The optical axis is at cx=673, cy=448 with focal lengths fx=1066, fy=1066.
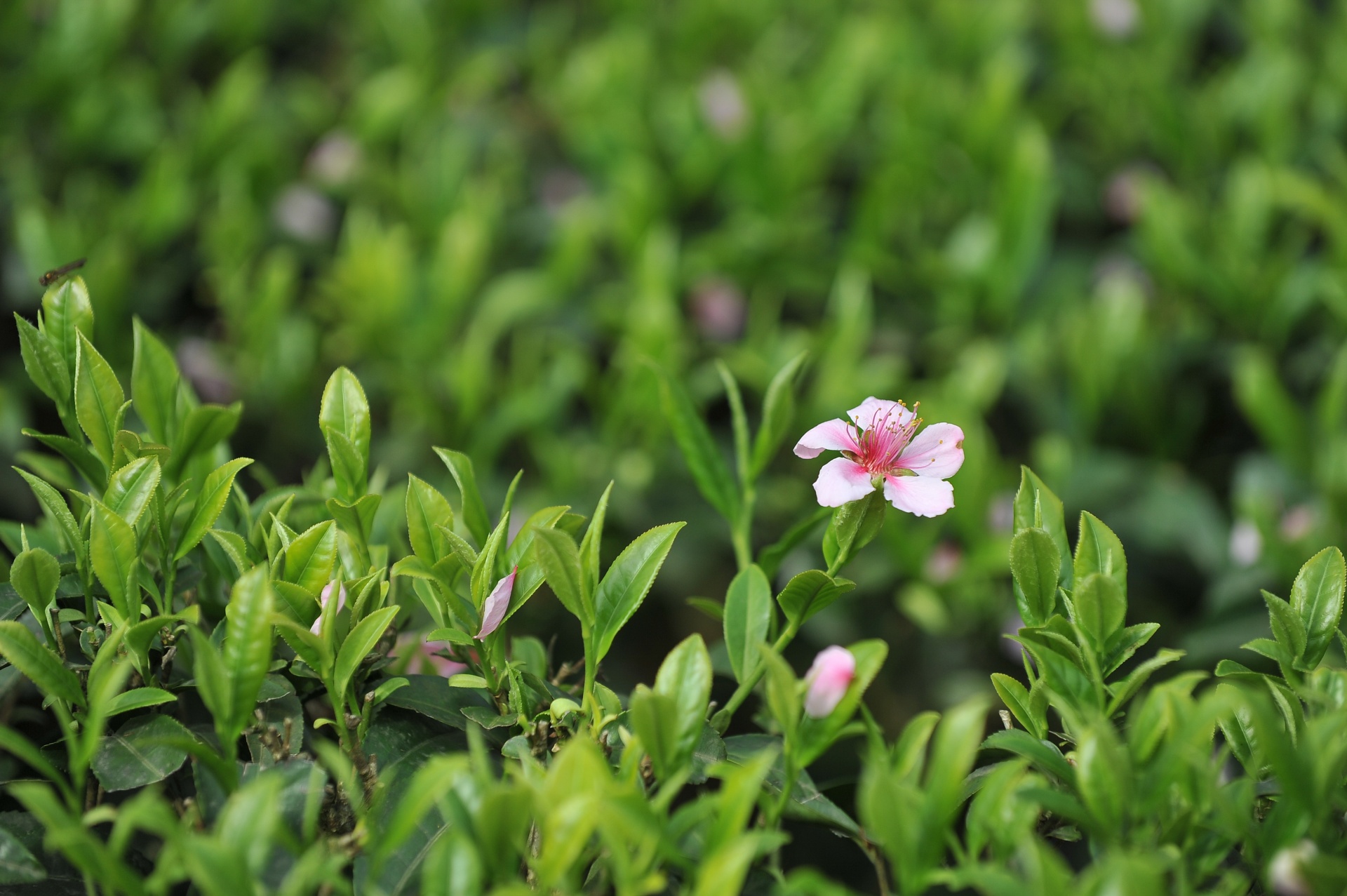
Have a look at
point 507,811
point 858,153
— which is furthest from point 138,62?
point 507,811

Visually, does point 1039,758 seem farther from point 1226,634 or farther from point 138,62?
point 138,62

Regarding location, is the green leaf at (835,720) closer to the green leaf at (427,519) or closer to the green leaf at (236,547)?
the green leaf at (427,519)

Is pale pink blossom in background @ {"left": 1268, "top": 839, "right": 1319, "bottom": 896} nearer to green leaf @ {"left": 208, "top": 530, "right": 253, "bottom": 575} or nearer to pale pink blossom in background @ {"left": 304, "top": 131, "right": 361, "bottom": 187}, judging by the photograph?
green leaf @ {"left": 208, "top": 530, "right": 253, "bottom": 575}

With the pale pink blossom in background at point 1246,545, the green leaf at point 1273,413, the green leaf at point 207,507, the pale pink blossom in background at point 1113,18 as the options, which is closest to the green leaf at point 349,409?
the green leaf at point 207,507

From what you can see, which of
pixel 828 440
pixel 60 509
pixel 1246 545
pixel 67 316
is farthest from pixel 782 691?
pixel 1246 545

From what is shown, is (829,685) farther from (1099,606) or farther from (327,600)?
(327,600)
